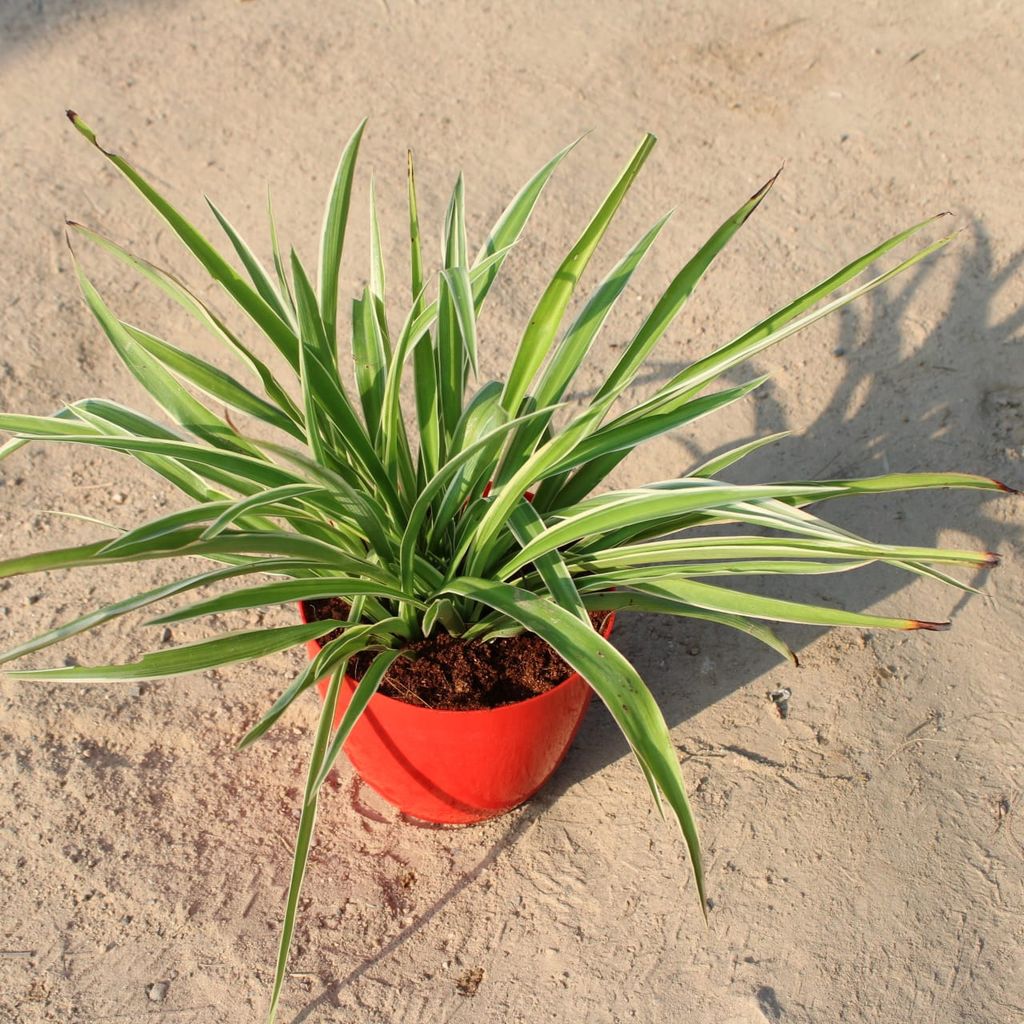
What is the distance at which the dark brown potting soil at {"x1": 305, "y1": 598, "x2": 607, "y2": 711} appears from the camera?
1.43 meters

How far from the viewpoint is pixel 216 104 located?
2924 mm

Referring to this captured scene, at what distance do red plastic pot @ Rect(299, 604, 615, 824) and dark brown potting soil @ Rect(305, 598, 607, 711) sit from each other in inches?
1.2

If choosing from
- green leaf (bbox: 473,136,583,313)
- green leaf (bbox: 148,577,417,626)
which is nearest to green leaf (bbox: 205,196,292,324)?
green leaf (bbox: 473,136,583,313)

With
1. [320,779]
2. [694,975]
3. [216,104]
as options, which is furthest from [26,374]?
[694,975]

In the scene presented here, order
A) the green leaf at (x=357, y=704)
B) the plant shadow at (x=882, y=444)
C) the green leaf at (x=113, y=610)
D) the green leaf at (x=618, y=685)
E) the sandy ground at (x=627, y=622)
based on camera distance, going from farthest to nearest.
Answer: the plant shadow at (x=882, y=444), the sandy ground at (x=627, y=622), the green leaf at (x=357, y=704), the green leaf at (x=618, y=685), the green leaf at (x=113, y=610)

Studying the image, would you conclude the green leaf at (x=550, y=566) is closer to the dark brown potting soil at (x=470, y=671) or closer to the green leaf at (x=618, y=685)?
the green leaf at (x=618, y=685)

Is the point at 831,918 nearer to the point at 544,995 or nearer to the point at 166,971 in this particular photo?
the point at 544,995

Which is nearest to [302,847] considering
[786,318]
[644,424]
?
[644,424]

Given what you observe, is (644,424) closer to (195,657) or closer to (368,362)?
(368,362)

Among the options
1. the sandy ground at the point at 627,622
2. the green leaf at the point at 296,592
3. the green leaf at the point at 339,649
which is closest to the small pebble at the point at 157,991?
the sandy ground at the point at 627,622

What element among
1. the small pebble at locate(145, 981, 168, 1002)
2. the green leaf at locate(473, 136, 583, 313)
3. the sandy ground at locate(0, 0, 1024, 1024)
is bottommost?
the small pebble at locate(145, 981, 168, 1002)

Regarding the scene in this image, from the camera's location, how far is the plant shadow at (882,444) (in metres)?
1.84

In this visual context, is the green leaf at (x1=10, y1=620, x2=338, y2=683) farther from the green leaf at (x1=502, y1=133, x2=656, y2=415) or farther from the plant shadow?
the plant shadow

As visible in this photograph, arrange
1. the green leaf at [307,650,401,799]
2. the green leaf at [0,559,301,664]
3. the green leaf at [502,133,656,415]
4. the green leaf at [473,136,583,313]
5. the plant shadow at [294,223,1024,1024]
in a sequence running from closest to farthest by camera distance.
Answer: the green leaf at [0,559,301,664] → the green leaf at [307,650,401,799] → the green leaf at [502,133,656,415] → the green leaf at [473,136,583,313] → the plant shadow at [294,223,1024,1024]
